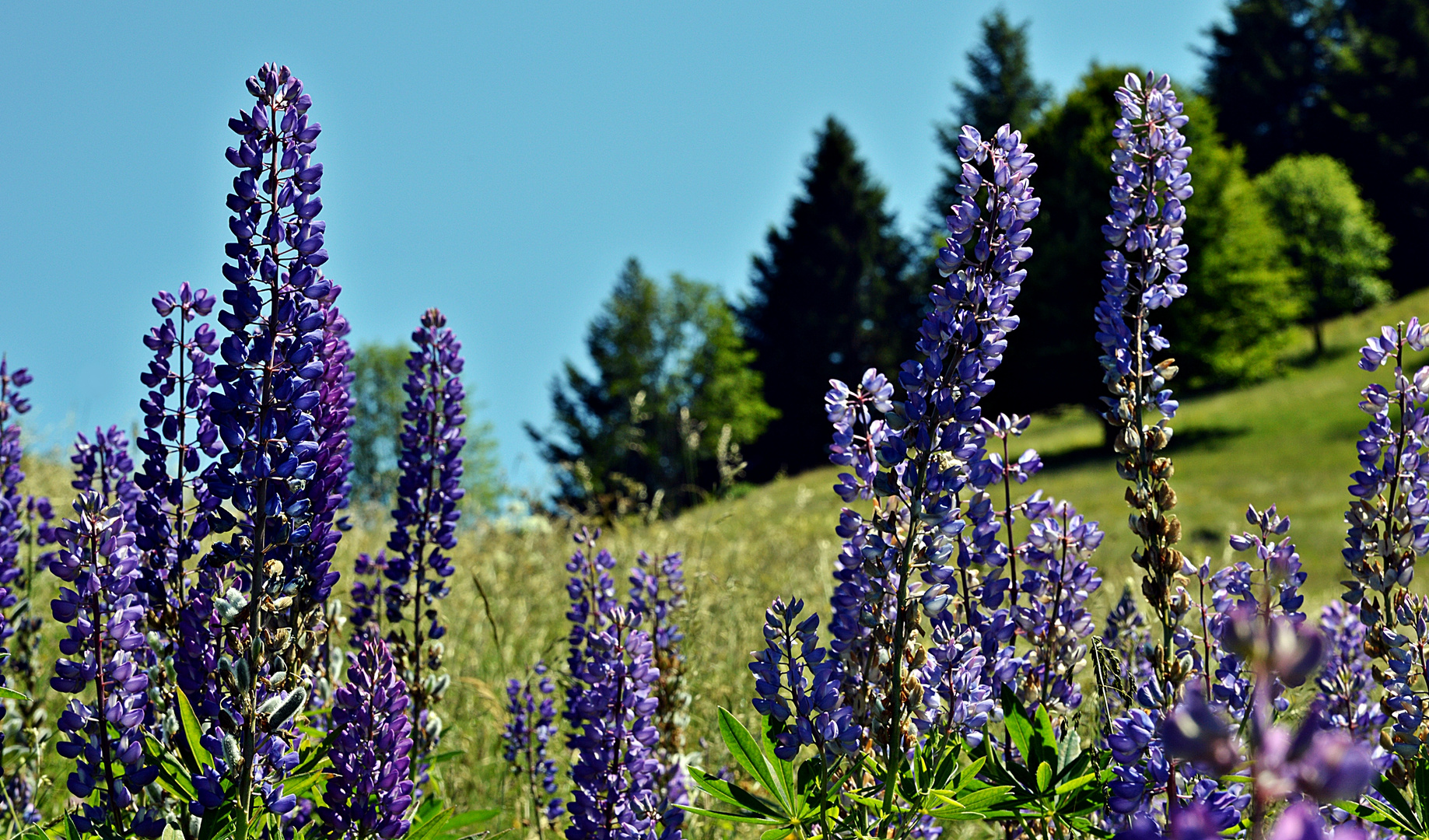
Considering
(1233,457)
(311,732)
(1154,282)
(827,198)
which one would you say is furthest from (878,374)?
(827,198)

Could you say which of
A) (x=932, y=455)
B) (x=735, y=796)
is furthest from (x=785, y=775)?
(x=932, y=455)

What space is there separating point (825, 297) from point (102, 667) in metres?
44.2

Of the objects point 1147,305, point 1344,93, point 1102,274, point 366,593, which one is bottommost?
point 366,593

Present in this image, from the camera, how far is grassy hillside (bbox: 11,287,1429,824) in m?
4.30

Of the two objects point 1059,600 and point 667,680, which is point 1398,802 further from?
point 667,680

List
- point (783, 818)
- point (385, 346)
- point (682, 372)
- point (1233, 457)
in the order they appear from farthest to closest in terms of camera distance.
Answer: point (385, 346)
point (682, 372)
point (1233, 457)
point (783, 818)

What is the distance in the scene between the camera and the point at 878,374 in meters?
2.05

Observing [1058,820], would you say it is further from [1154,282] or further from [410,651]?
[410,651]

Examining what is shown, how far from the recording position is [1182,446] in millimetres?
28688

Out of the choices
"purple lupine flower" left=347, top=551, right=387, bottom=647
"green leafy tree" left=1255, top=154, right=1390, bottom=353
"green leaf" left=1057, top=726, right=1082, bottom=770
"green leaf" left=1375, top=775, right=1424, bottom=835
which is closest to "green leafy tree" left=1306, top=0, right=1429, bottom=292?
"green leafy tree" left=1255, top=154, right=1390, bottom=353

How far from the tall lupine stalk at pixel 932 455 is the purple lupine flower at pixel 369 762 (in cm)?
84

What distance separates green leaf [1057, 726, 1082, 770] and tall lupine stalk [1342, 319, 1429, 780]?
2.23ft

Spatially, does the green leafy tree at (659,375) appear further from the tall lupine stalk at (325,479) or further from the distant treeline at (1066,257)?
the tall lupine stalk at (325,479)

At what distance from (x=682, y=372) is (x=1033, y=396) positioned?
51.5 feet
